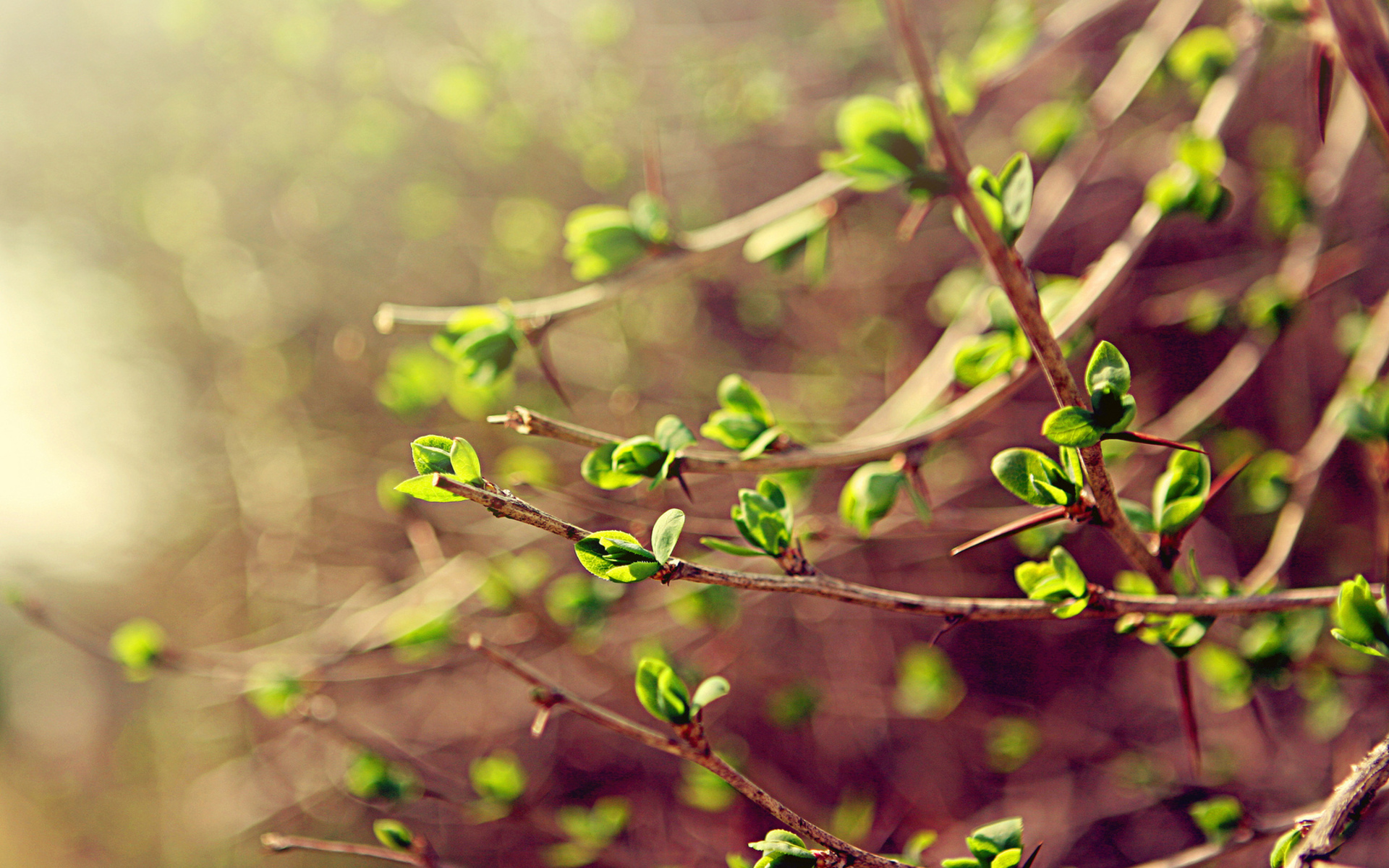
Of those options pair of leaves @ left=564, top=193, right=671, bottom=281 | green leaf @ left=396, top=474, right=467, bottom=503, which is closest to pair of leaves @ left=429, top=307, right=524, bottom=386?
pair of leaves @ left=564, top=193, right=671, bottom=281

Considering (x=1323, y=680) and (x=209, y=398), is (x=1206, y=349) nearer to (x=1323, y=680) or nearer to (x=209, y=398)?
(x=1323, y=680)

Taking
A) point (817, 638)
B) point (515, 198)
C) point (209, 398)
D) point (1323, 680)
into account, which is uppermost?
→ point (515, 198)

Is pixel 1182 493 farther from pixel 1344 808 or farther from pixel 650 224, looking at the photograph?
pixel 650 224

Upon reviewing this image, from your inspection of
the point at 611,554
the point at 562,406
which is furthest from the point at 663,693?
the point at 562,406

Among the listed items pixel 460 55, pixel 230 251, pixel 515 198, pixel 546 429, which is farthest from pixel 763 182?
pixel 546 429

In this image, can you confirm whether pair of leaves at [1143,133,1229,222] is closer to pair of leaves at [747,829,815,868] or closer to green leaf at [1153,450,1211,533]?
green leaf at [1153,450,1211,533]

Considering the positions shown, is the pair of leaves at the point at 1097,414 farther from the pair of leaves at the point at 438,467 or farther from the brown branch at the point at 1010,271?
the pair of leaves at the point at 438,467

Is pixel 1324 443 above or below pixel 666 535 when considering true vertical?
below
